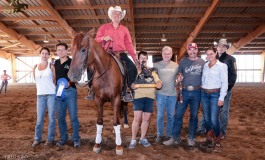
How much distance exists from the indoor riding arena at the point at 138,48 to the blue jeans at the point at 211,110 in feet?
1.35

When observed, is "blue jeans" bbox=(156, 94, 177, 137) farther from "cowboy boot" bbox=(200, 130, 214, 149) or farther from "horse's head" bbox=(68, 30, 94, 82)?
"horse's head" bbox=(68, 30, 94, 82)

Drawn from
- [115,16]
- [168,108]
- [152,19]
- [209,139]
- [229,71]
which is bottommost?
[209,139]

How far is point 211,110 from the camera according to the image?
168 inches

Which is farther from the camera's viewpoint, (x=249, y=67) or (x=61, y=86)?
(x=249, y=67)

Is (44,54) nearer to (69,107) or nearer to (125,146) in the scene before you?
(69,107)

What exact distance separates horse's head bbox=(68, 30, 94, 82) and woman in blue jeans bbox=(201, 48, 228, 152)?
2076 mm

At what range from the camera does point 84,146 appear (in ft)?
14.9

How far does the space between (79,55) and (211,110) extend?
238cm

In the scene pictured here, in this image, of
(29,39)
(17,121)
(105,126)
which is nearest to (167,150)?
(105,126)

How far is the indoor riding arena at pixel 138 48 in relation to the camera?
4216 millimetres

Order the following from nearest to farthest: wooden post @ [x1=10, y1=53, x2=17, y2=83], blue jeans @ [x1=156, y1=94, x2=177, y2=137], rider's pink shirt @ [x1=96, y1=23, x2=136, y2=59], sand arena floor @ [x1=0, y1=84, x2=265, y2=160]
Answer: sand arena floor @ [x1=0, y1=84, x2=265, y2=160] < rider's pink shirt @ [x1=96, y1=23, x2=136, y2=59] < blue jeans @ [x1=156, y1=94, x2=177, y2=137] < wooden post @ [x1=10, y1=53, x2=17, y2=83]

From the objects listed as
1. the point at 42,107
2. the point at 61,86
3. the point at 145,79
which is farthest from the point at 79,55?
the point at 42,107

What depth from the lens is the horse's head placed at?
346 centimetres

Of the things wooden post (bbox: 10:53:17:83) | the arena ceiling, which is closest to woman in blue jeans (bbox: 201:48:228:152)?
the arena ceiling
